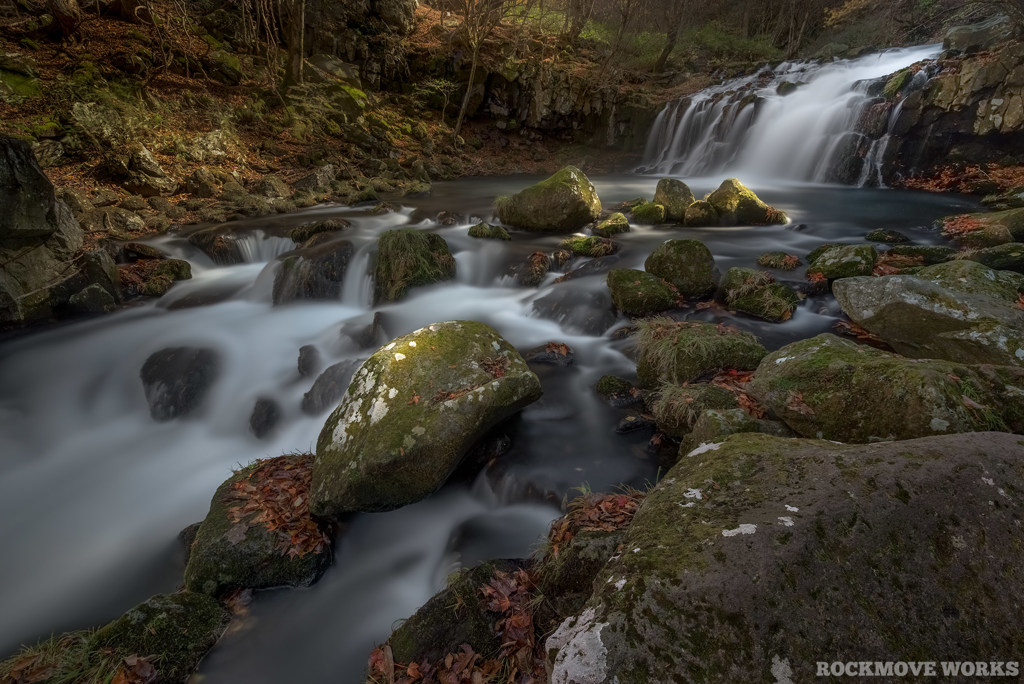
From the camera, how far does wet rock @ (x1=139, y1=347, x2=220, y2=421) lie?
→ 5.79m

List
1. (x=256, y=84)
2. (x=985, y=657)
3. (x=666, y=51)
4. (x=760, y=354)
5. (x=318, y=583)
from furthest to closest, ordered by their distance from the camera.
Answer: (x=666, y=51) → (x=256, y=84) → (x=760, y=354) → (x=318, y=583) → (x=985, y=657)

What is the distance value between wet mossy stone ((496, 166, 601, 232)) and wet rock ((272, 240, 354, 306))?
3961 mm

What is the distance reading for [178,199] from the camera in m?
11.3

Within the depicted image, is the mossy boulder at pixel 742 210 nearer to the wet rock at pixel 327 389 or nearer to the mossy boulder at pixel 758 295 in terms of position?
the mossy boulder at pixel 758 295

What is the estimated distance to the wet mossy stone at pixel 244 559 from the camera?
3439 millimetres

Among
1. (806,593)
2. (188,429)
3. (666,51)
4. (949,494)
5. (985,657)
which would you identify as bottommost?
(188,429)

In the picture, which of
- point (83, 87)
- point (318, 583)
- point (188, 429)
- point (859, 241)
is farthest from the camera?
point (83, 87)

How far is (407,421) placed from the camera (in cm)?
384

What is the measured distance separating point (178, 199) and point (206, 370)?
25.3 feet

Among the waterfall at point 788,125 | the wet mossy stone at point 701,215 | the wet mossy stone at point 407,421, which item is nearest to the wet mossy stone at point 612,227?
the wet mossy stone at point 701,215

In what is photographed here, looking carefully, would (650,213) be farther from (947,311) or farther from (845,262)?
(947,311)

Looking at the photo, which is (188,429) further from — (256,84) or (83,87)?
(256,84)

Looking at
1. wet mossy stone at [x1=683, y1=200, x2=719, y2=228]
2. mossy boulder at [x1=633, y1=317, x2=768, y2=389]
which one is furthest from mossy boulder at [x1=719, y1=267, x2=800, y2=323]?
wet mossy stone at [x1=683, y1=200, x2=719, y2=228]

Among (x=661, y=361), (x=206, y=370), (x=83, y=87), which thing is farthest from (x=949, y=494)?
(x=83, y=87)
